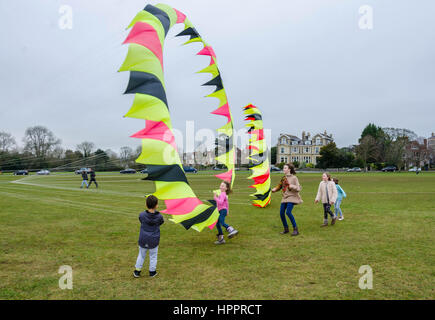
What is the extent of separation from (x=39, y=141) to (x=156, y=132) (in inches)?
643

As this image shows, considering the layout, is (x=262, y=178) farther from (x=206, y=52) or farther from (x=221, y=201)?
(x=206, y=52)

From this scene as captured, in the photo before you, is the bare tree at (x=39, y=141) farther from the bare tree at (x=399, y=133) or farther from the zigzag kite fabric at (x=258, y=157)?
the bare tree at (x=399, y=133)

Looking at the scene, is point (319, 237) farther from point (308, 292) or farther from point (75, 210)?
point (75, 210)

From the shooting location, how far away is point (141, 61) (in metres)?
5.72

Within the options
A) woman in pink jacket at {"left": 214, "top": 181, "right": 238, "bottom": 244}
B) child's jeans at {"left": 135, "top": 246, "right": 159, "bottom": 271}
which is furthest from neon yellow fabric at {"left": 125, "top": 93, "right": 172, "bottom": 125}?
woman in pink jacket at {"left": 214, "top": 181, "right": 238, "bottom": 244}

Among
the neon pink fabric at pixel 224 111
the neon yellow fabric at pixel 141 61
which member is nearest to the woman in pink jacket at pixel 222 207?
the neon pink fabric at pixel 224 111

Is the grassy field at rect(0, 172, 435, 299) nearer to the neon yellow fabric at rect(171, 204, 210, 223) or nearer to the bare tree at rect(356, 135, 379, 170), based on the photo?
the neon yellow fabric at rect(171, 204, 210, 223)

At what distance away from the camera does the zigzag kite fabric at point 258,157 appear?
14.3m

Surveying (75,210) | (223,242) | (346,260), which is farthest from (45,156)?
(346,260)

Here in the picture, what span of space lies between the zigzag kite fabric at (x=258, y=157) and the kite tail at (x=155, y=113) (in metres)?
8.34

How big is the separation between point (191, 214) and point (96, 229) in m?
4.53

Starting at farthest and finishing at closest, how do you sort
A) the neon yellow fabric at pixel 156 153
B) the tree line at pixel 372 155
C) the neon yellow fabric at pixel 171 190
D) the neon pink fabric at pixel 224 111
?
1. the tree line at pixel 372 155
2. the neon pink fabric at pixel 224 111
3. the neon yellow fabric at pixel 171 190
4. the neon yellow fabric at pixel 156 153

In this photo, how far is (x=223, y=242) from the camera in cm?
761

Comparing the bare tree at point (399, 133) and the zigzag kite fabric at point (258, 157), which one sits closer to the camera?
the zigzag kite fabric at point (258, 157)
